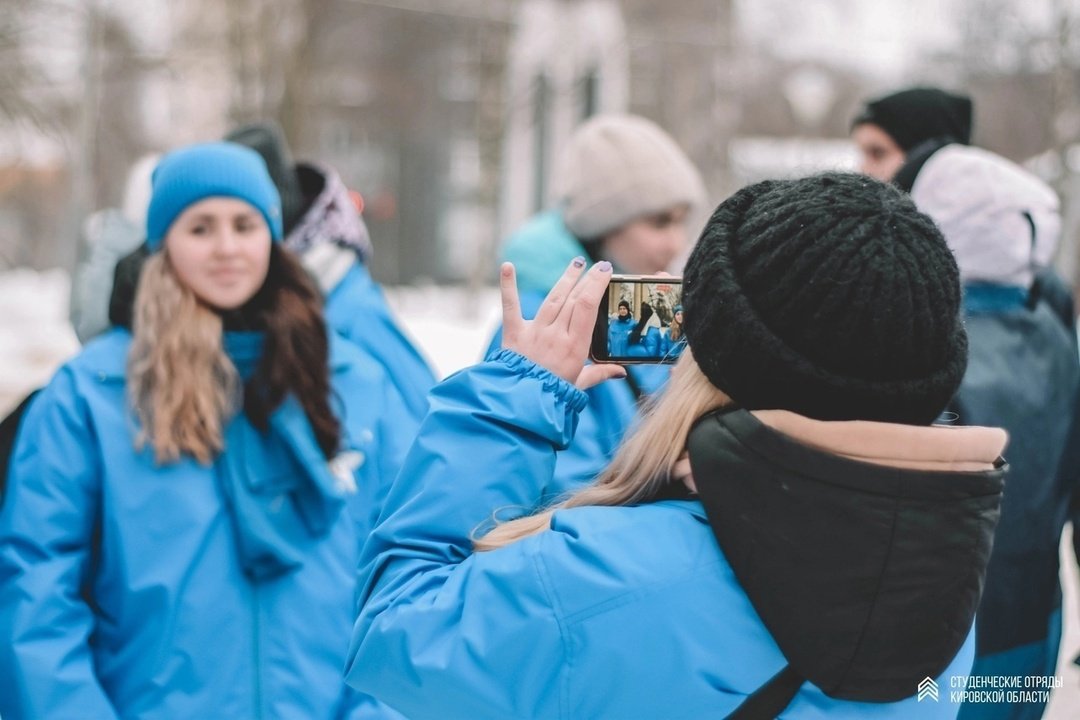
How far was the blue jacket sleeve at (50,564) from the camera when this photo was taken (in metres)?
2.44

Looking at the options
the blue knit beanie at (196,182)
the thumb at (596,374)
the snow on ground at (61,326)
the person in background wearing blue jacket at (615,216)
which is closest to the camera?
the thumb at (596,374)

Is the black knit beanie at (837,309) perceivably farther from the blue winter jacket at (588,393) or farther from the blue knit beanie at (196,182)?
the blue knit beanie at (196,182)

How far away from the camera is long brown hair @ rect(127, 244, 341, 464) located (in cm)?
272

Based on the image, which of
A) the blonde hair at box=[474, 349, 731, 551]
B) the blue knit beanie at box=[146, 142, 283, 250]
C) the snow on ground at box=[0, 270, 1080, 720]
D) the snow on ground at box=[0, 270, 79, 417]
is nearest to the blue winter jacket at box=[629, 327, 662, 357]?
the blonde hair at box=[474, 349, 731, 551]

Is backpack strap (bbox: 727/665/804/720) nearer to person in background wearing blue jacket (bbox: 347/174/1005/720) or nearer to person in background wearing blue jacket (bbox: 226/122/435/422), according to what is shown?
person in background wearing blue jacket (bbox: 347/174/1005/720)

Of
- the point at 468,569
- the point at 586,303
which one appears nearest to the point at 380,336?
the point at 586,303

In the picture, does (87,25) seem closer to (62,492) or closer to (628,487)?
(62,492)

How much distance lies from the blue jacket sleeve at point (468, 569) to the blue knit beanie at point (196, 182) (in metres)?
1.70

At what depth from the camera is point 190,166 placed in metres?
3.04

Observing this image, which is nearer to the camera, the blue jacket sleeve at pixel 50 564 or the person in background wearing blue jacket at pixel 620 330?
the person in background wearing blue jacket at pixel 620 330

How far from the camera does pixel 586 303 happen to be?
62.4 inches

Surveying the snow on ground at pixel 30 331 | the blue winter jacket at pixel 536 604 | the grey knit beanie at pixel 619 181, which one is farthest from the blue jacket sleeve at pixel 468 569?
the snow on ground at pixel 30 331

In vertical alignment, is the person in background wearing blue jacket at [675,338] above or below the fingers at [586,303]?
below

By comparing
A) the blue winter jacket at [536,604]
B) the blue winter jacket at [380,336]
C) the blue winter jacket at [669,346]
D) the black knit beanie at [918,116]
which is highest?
the black knit beanie at [918,116]
